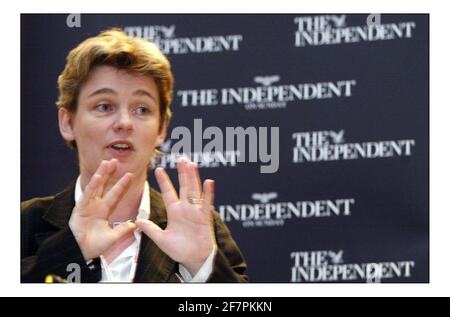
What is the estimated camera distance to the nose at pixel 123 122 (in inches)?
124

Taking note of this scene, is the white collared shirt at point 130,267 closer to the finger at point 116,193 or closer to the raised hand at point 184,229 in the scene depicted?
the raised hand at point 184,229

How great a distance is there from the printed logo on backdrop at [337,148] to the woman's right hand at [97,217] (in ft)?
2.67

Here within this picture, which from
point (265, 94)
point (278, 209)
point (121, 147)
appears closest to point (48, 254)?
point (121, 147)

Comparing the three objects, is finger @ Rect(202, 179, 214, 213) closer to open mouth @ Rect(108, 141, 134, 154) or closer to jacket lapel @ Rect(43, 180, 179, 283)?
jacket lapel @ Rect(43, 180, 179, 283)

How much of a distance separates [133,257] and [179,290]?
253 millimetres

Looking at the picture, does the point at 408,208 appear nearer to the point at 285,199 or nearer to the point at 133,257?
the point at 285,199

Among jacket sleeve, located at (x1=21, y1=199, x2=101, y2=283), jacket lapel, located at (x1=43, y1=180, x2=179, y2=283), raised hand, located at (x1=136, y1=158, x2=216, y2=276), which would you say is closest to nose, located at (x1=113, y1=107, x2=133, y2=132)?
raised hand, located at (x1=136, y1=158, x2=216, y2=276)

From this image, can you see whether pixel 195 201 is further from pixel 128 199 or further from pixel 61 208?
pixel 61 208

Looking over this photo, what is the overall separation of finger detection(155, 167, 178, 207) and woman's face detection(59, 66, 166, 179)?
0.34ft

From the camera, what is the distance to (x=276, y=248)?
3318mm

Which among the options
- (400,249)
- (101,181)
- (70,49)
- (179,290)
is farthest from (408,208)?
(70,49)

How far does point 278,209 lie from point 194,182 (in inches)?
16.7

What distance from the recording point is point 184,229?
3.16 meters
